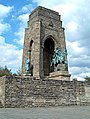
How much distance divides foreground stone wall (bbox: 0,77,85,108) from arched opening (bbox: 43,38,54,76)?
24.0 feet

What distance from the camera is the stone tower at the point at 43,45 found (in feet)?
76.9

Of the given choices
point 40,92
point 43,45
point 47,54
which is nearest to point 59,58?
point 43,45

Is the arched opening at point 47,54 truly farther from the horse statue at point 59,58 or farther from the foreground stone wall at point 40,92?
the foreground stone wall at point 40,92

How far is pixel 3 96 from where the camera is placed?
15203 mm

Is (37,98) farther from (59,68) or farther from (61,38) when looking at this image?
(61,38)

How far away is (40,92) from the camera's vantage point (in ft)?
54.6

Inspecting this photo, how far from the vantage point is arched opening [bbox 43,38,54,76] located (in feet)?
84.8

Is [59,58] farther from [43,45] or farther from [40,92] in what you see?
[40,92]

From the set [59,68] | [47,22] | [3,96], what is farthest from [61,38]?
[3,96]

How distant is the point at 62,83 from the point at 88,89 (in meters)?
3.17

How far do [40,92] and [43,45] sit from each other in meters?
8.93

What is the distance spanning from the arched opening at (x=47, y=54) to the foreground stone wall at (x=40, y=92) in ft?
24.0

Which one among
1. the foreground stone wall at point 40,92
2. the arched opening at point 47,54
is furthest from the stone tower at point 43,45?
the foreground stone wall at point 40,92

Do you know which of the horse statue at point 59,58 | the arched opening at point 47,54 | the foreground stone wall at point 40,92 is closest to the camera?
the foreground stone wall at point 40,92
